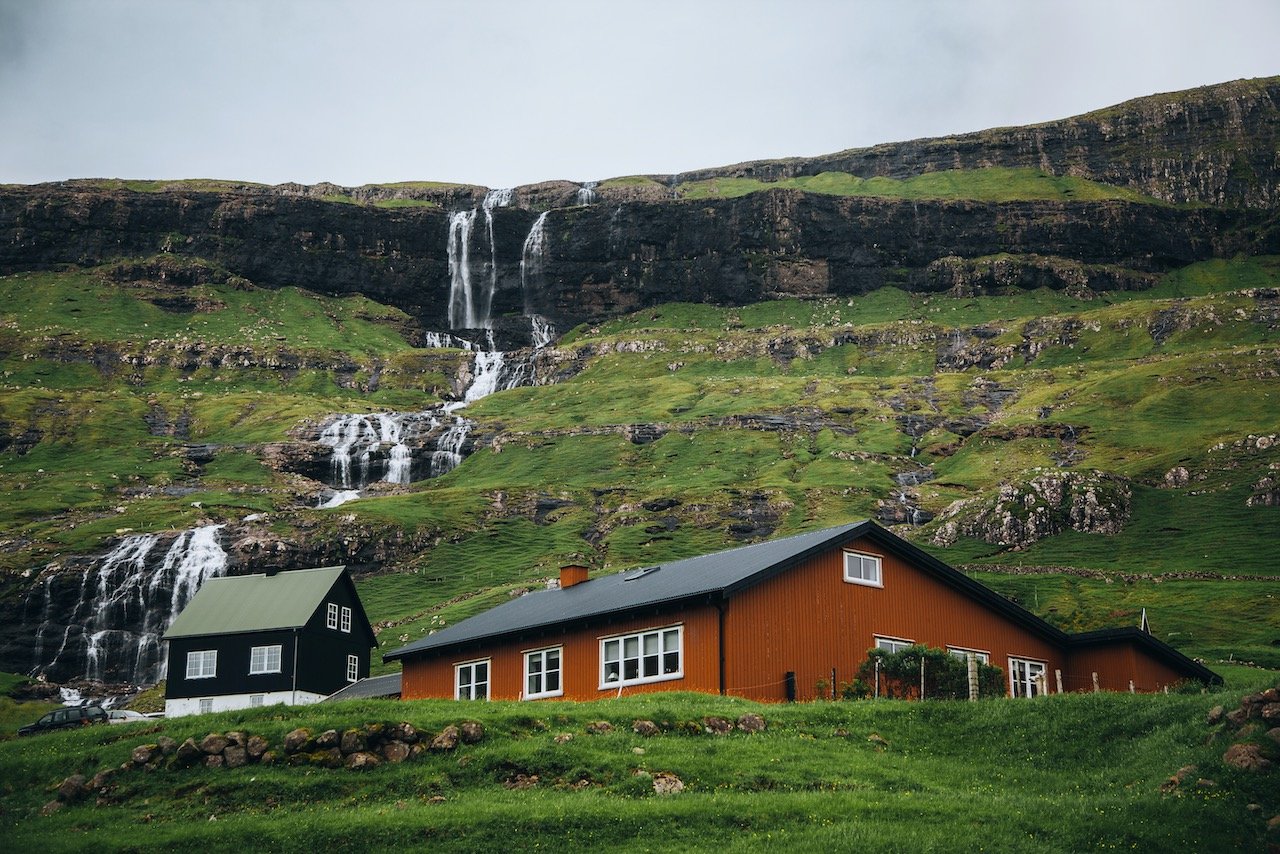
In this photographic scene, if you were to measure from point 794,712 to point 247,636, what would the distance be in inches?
1663

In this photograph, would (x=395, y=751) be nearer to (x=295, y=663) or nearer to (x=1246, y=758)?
(x=1246, y=758)

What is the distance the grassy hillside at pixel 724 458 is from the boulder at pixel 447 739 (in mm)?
52138

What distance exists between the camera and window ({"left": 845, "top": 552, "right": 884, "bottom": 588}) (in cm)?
4666

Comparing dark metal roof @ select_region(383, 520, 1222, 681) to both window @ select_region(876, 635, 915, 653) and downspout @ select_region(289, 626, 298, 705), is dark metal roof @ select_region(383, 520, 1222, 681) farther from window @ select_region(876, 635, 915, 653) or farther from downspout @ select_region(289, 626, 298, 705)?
downspout @ select_region(289, 626, 298, 705)

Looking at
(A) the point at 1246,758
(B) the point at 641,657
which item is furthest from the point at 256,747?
(A) the point at 1246,758

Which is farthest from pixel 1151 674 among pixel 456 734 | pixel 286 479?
pixel 286 479

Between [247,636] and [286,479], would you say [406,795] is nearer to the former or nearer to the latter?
[247,636]

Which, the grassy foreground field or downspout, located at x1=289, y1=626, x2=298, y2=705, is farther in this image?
downspout, located at x1=289, y1=626, x2=298, y2=705

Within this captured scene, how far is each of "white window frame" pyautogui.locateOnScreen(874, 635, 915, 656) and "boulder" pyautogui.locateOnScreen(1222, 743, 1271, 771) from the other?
19041mm

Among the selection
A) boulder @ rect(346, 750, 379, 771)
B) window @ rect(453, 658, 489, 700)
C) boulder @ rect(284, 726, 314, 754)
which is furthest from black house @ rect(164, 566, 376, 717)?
boulder @ rect(346, 750, 379, 771)

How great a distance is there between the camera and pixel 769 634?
43.8 meters

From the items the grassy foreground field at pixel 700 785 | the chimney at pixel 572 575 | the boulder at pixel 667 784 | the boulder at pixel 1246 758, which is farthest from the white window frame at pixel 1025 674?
the boulder at pixel 667 784

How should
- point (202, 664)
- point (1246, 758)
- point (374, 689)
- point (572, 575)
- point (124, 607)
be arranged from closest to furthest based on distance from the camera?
point (1246, 758) < point (572, 575) < point (374, 689) < point (202, 664) < point (124, 607)

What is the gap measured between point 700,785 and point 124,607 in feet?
278
